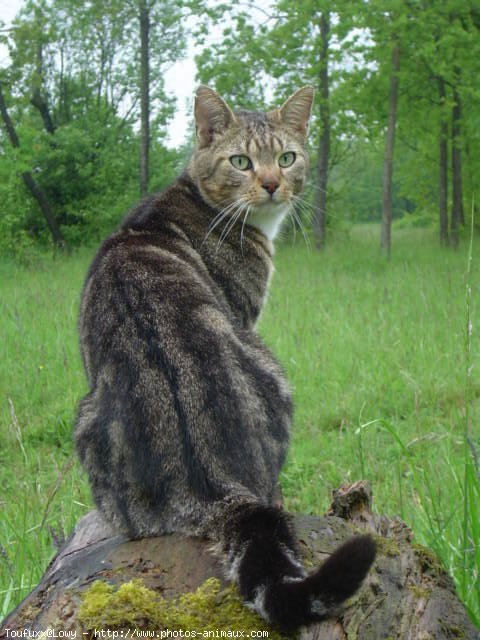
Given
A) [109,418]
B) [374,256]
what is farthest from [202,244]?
[374,256]

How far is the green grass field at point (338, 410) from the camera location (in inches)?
96.1

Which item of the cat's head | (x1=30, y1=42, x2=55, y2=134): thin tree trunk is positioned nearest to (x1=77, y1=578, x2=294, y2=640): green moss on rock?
the cat's head

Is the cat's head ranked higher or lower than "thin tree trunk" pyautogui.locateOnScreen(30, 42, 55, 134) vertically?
lower

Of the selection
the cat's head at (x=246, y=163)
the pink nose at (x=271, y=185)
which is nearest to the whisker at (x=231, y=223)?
the cat's head at (x=246, y=163)

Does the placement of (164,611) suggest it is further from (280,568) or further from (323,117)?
(323,117)

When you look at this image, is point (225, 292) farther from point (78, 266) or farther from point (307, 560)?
point (78, 266)

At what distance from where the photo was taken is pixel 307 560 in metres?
1.77

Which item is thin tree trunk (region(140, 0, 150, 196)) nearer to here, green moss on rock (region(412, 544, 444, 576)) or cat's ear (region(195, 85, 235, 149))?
cat's ear (region(195, 85, 235, 149))

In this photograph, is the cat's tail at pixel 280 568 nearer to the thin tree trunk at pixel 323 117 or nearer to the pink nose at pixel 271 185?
the pink nose at pixel 271 185

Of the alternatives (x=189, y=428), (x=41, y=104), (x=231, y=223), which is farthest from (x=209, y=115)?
(x=41, y=104)

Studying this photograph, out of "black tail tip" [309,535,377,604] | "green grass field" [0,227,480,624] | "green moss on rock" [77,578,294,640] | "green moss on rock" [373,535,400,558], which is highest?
"black tail tip" [309,535,377,604]

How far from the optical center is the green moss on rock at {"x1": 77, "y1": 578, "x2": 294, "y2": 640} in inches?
58.2

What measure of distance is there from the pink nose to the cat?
3.18 feet

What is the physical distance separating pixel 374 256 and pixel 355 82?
4206 millimetres
